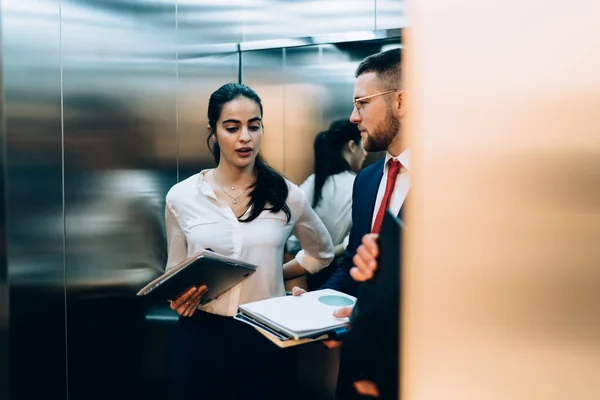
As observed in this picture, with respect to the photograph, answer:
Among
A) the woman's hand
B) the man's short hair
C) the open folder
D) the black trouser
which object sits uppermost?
the man's short hair

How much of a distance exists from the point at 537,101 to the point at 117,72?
87.1 inches

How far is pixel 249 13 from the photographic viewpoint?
328 centimetres

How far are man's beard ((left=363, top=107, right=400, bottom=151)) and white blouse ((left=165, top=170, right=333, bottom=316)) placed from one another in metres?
0.57

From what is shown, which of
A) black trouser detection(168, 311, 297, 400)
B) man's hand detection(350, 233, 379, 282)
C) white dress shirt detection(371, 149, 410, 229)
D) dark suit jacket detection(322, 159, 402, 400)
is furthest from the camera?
black trouser detection(168, 311, 297, 400)

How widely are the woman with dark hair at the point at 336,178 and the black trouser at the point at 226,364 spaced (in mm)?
891

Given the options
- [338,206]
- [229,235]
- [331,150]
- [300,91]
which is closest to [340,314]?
[229,235]

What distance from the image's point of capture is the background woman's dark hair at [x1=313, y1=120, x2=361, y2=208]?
9.47ft

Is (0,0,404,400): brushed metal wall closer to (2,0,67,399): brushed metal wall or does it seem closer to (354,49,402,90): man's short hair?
(2,0,67,399): brushed metal wall

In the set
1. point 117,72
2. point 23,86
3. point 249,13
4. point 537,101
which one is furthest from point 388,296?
point 249,13

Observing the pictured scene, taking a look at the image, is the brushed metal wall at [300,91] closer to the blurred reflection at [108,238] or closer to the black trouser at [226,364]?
the blurred reflection at [108,238]

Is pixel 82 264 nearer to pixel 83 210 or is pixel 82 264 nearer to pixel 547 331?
pixel 83 210

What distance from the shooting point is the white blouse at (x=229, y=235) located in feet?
7.11

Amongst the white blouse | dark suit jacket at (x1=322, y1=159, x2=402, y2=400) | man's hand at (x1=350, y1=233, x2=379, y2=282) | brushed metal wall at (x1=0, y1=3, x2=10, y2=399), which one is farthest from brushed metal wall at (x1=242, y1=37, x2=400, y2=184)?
dark suit jacket at (x1=322, y1=159, x2=402, y2=400)

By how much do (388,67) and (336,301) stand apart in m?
0.91
